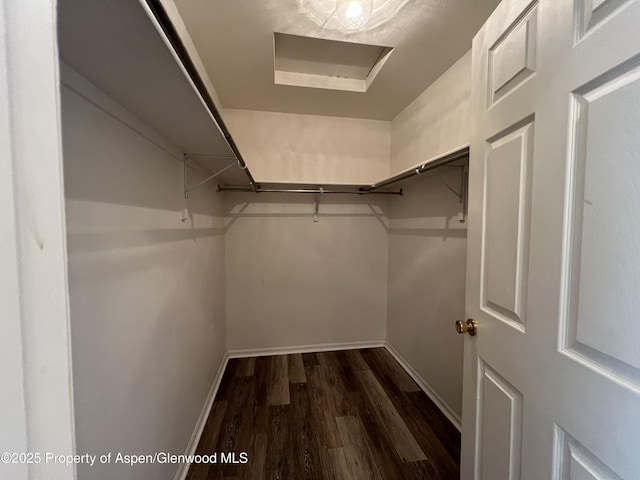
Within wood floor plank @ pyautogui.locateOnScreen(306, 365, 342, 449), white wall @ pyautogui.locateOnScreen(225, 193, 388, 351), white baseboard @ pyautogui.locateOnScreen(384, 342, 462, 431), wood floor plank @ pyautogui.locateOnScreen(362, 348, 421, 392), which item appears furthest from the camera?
white wall @ pyautogui.locateOnScreen(225, 193, 388, 351)

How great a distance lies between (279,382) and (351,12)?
2564 mm

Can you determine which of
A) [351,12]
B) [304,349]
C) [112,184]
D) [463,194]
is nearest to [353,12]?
[351,12]

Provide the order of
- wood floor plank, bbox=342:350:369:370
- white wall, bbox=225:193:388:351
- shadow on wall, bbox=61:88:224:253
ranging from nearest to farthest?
1. shadow on wall, bbox=61:88:224:253
2. wood floor plank, bbox=342:350:369:370
3. white wall, bbox=225:193:388:351

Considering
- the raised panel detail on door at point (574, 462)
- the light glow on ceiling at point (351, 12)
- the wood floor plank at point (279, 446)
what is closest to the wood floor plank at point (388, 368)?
the wood floor plank at point (279, 446)

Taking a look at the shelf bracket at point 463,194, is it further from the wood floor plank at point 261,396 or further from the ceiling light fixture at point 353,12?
the wood floor plank at point 261,396

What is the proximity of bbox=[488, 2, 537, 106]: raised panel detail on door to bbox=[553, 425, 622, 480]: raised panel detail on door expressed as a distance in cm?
99

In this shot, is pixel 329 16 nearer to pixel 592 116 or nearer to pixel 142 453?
pixel 592 116

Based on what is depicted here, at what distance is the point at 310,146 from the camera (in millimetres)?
2582

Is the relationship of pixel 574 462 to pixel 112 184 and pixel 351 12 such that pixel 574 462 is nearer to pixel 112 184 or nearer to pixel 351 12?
pixel 112 184

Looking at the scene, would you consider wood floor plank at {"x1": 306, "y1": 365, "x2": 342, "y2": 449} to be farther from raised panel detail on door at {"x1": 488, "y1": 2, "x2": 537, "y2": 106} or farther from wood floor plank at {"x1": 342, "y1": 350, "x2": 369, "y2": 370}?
raised panel detail on door at {"x1": 488, "y1": 2, "x2": 537, "y2": 106}

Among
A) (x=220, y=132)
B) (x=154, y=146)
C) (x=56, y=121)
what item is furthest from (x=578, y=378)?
(x=154, y=146)

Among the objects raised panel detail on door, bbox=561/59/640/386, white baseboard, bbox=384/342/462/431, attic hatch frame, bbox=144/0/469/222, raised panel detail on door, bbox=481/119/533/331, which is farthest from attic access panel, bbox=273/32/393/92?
white baseboard, bbox=384/342/462/431

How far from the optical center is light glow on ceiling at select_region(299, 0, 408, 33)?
126 centimetres

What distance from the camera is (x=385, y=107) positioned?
2393mm
